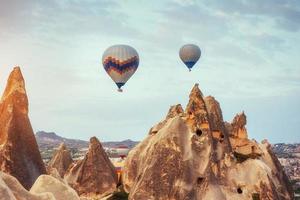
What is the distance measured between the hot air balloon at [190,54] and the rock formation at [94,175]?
25608 mm

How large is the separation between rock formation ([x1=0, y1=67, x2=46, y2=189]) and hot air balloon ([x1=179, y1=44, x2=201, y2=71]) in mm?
47470

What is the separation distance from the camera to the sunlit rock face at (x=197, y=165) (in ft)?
129

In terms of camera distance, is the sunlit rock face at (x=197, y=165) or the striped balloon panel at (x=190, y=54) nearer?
the sunlit rock face at (x=197, y=165)

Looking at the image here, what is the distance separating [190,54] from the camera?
239 ft

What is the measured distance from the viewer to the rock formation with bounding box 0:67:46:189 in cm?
2466

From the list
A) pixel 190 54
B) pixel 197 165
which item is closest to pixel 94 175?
pixel 197 165

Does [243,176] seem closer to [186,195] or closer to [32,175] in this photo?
[186,195]

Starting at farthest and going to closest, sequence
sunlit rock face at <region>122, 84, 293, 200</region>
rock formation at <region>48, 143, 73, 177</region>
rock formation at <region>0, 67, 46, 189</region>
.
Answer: rock formation at <region>48, 143, 73, 177</region>
sunlit rock face at <region>122, 84, 293, 200</region>
rock formation at <region>0, 67, 46, 189</region>

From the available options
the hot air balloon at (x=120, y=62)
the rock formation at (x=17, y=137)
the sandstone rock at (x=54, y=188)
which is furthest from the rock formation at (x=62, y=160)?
the sandstone rock at (x=54, y=188)

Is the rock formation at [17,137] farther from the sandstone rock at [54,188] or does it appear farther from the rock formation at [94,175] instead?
the rock formation at [94,175]

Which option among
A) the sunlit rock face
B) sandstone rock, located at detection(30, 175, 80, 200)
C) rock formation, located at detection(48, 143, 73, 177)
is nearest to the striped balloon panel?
the sunlit rock face

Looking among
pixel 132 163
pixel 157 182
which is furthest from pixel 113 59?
pixel 157 182

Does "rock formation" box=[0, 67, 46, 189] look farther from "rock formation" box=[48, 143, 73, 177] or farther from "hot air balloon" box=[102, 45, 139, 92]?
"hot air balloon" box=[102, 45, 139, 92]

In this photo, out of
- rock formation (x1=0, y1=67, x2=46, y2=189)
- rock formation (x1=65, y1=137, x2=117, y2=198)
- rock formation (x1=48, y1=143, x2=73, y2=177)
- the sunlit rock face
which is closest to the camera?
rock formation (x1=0, y1=67, x2=46, y2=189)
